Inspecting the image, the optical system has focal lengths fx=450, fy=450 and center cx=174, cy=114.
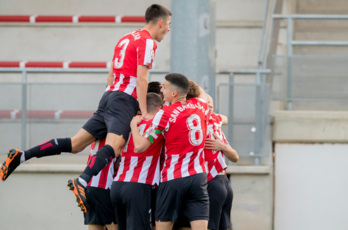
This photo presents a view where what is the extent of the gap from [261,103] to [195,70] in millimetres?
1469

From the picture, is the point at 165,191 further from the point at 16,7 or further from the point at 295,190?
the point at 16,7

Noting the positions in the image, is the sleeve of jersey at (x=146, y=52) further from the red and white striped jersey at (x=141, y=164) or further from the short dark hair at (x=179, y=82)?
the red and white striped jersey at (x=141, y=164)

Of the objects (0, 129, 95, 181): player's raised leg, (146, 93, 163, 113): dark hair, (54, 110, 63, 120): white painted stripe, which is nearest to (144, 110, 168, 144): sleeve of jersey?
(146, 93, 163, 113): dark hair

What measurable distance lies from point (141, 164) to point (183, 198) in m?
0.50

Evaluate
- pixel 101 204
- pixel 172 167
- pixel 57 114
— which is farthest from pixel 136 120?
pixel 57 114

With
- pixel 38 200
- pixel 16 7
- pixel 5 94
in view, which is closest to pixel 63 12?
pixel 16 7

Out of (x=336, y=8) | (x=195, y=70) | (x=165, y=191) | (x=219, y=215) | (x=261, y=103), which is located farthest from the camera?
(x=336, y=8)

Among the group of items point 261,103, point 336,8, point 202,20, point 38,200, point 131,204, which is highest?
point 336,8

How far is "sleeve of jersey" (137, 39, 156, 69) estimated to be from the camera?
13.7ft

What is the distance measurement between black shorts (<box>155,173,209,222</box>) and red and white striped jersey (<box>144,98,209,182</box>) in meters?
0.06

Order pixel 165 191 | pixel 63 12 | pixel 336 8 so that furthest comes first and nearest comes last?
pixel 63 12 → pixel 336 8 → pixel 165 191

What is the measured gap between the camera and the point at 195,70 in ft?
17.0

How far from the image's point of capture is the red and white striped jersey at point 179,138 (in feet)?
12.9

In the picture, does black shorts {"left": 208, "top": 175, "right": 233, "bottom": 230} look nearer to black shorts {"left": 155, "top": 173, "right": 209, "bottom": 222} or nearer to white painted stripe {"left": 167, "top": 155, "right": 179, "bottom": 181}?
black shorts {"left": 155, "top": 173, "right": 209, "bottom": 222}
